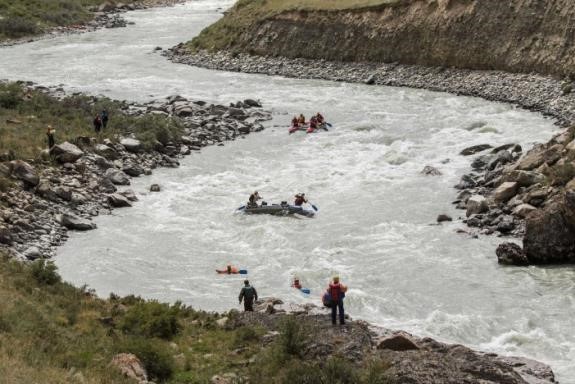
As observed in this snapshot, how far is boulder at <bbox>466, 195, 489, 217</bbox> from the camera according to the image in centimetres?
2894

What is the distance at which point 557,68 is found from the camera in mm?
47625

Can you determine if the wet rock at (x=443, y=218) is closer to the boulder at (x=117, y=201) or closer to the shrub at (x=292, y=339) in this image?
the shrub at (x=292, y=339)

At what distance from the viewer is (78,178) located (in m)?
33.6

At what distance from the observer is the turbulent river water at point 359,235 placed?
71.3ft

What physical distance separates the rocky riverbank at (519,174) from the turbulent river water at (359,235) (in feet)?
2.69

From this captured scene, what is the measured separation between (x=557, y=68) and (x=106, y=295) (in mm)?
36236

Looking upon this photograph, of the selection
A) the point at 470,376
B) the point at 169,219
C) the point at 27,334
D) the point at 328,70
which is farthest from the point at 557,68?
the point at 27,334

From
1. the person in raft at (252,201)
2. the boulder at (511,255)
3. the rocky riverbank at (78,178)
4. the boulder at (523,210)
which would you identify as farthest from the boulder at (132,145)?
the boulder at (511,255)

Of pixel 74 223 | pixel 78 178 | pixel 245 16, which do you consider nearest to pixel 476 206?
pixel 74 223

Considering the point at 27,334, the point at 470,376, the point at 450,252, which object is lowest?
the point at 450,252

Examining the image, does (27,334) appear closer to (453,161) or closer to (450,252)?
(450,252)

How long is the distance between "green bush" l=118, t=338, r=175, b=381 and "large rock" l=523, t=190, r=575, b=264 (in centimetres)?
1387

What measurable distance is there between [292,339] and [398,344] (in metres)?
2.61

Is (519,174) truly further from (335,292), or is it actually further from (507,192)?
(335,292)
